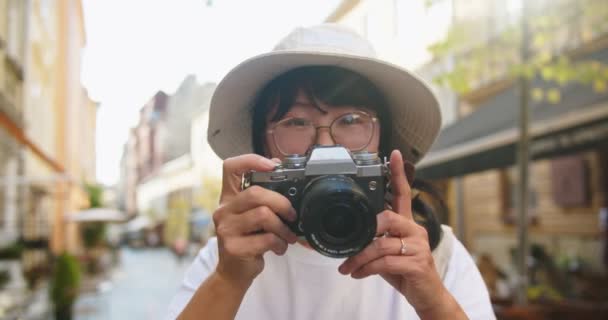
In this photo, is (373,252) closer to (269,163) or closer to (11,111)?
(269,163)

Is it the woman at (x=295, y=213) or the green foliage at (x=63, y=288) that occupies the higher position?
the woman at (x=295, y=213)

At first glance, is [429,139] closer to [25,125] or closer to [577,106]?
[577,106]

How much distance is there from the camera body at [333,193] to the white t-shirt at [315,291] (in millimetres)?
210

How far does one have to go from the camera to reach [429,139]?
1.61 metres

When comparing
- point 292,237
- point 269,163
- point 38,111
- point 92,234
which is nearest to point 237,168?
point 269,163

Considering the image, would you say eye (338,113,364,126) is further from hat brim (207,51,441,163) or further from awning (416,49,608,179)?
awning (416,49,608,179)

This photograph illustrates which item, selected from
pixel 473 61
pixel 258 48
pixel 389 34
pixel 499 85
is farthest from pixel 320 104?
pixel 499 85

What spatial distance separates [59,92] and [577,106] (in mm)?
12199

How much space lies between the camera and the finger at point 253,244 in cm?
122

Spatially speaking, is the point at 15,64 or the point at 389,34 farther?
the point at 15,64

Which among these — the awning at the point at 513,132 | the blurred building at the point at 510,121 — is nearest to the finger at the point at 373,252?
the blurred building at the point at 510,121

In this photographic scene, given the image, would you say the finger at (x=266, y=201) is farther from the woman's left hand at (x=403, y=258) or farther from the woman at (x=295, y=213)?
the woman's left hand at (x=403, y=258)

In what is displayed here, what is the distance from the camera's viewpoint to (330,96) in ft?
4.62

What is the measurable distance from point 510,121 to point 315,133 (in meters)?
3.75
